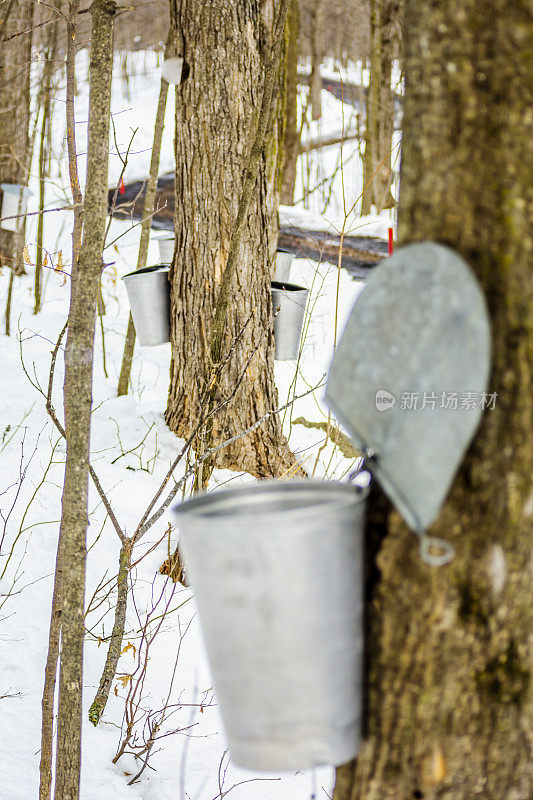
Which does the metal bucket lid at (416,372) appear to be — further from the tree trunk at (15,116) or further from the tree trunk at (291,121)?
the tree trunk at (291,121)

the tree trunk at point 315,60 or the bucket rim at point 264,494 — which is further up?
the tree trunk at point 315,60

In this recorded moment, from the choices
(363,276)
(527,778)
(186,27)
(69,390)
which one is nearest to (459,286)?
(527,778)

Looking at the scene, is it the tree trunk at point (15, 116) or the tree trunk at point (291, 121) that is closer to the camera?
the tree trunk at point (15, 116)

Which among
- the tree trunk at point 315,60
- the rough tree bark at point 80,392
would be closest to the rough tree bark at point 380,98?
the tree trunk at point 315,60

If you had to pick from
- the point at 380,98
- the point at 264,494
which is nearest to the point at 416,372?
the point at 264,494

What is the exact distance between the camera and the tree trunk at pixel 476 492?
0.78 m

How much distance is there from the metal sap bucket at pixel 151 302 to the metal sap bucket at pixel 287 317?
1.87 feet

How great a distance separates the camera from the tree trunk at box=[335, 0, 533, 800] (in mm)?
783

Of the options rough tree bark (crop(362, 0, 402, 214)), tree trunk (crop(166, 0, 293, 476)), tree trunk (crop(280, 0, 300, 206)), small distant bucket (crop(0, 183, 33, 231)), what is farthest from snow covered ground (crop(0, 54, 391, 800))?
rough tree bark (crop(362, 0, 402, 214))

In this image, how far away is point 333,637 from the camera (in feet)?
2.68

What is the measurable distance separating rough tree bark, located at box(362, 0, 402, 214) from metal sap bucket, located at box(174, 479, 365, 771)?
9.16 m

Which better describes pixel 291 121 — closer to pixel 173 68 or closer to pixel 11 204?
pixel 11 204

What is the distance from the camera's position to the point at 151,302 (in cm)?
372

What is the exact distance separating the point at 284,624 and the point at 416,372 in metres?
0.32
